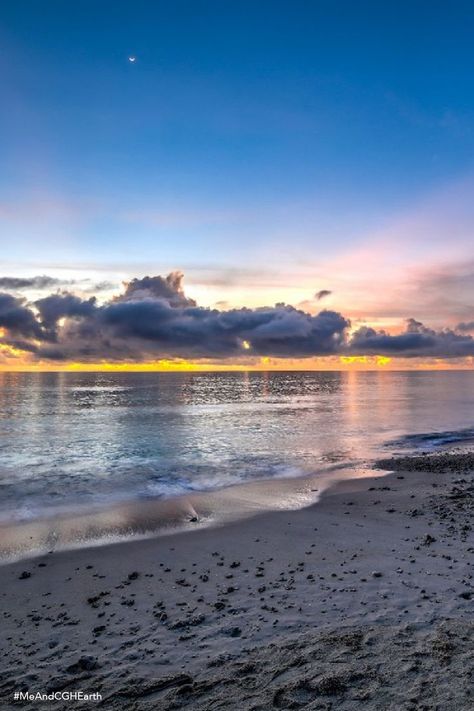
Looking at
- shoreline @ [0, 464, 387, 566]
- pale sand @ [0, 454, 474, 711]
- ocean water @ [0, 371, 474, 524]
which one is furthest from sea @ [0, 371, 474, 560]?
pale sand @ [0, 454, 474, 711]

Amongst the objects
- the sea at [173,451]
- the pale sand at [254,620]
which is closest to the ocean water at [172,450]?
the sea at [173,451]

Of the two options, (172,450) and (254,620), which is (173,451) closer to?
(172,450)

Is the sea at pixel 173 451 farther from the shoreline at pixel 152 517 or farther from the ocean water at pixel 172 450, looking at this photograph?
the shoreline at pixel 152 517

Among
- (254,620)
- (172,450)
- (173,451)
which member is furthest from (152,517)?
(172,450)

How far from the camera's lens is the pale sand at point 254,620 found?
6.14m

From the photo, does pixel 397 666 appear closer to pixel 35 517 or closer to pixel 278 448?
pixel 35 517

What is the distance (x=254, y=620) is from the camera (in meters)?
8.00

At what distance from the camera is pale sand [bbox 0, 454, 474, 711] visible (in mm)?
6145

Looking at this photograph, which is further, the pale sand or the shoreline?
the shoreline

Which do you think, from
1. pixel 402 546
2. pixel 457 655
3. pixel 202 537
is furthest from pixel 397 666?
pixel 202 537

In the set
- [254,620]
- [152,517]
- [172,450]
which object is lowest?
[172,450]

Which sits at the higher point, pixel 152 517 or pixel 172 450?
pixel 152 517

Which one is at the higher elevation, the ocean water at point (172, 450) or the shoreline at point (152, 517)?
the shoreline at point (152, 517)

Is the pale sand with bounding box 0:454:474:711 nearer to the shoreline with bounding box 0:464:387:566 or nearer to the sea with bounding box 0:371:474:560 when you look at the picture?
the shoreline with bounding box 0:464:387:566
